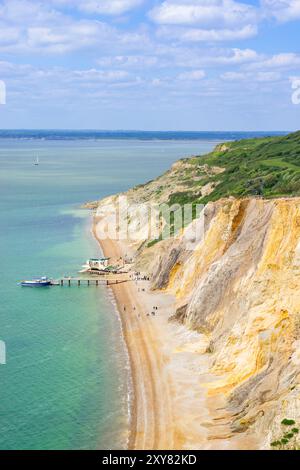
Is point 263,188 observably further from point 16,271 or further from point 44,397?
point 44,397

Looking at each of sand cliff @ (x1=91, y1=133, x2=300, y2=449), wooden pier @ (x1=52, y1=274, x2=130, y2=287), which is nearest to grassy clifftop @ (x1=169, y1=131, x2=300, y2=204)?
sand cliff @ (x1=91, y1=133, x2=300, y2=449)

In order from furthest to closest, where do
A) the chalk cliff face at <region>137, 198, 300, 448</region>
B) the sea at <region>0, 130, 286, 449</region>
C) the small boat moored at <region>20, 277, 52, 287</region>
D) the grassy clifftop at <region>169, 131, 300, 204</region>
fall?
the grassy clifftop at <region>169, 131, 300, 204</region> < the small boat moored at <region>20, 277, 52, 287</region> < the sea at <region>0, 130, 286, 449</region> < the chalk cliff face at <region>137, 198, 300, 448</region>

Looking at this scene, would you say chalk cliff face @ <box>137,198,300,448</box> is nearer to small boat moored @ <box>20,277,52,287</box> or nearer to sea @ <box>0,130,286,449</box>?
sea @ <box>0,130,286,449</box>

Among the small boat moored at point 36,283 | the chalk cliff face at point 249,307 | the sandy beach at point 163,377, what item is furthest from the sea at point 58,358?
the chalk cliff face at point 249,307

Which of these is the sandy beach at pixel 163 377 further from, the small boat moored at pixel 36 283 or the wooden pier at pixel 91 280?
the small boat moored at pixel 36 283

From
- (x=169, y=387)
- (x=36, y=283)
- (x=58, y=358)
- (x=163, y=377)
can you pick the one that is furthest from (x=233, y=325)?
(x=36, y=283)

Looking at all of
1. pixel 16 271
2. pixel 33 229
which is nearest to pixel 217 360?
pixel 16 271
